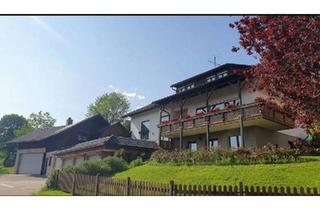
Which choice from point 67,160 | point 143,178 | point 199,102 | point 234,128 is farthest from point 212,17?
point 67,160

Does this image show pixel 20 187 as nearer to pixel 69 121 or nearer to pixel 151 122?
pixel 151 122

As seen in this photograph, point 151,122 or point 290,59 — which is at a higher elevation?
point 151,122

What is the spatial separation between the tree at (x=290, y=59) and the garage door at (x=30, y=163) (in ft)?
90.1

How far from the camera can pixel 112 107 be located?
1857 inches

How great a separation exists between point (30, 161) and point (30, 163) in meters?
0.25

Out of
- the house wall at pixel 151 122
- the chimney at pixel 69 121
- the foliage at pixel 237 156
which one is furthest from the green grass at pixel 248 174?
the chimney at pixel 69 121

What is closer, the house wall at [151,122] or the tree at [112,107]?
the house wall at [151,122]

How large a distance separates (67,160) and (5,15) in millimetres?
19785

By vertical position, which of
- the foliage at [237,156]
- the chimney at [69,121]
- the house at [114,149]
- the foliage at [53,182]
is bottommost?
the foliage at [53,182]

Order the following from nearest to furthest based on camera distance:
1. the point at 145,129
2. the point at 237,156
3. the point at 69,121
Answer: the point at 237,156 → the point at 145,129 → the point at 69,121

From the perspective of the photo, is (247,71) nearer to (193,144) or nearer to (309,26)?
(309,26)

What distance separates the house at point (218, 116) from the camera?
54.9 ft

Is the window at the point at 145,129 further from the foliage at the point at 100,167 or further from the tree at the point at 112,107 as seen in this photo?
the tree at the point at 112,107

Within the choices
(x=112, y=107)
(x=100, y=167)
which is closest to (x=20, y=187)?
(x=100, y=167)
